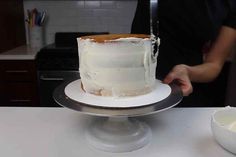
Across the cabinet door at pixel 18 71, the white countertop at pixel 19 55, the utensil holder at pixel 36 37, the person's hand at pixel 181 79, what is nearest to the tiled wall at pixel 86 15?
the utensil holder at pixel 36 37

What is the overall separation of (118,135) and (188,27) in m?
0.67

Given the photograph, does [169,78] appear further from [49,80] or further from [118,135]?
[49,80]

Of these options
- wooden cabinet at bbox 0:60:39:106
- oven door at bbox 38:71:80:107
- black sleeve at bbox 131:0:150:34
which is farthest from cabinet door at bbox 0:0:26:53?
black sleeve at bbox 131:0:150:34

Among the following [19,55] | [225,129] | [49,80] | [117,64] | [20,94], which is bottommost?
[20,94]

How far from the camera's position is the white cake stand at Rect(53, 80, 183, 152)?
56 centimetres

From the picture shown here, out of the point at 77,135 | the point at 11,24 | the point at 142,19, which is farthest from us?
the point at 11,24

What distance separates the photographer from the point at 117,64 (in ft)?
2.02

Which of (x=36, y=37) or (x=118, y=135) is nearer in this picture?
(x=118, y=135)

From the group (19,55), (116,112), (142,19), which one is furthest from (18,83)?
(116,112)

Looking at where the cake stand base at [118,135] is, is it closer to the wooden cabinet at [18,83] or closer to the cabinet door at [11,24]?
the wooden cabinet at [18,83]

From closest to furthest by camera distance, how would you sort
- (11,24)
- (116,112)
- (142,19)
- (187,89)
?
(116,112) < (187,89) < (142,19) < (11,24)

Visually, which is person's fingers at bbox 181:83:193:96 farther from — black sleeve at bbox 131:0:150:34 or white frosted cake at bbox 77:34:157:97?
black sleeve at bbox 131:0:150:34

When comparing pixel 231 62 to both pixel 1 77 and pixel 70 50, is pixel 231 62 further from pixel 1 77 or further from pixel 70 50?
pixel 1 77

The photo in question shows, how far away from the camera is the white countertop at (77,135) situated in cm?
62
